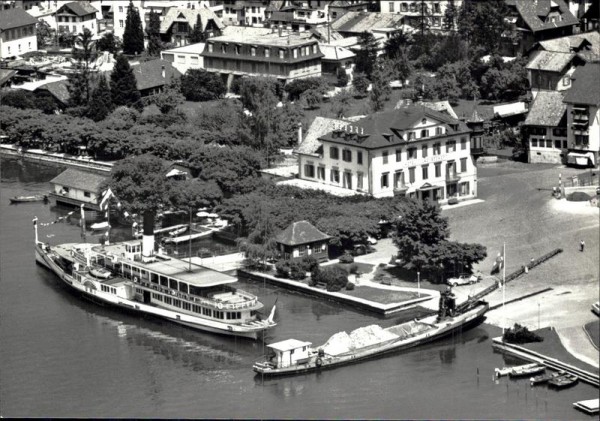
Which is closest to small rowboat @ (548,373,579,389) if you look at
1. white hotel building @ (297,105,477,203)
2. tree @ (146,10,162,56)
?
white hotel building @ (297,105,477,203)

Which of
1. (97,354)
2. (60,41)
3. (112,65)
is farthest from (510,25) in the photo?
(97,354)

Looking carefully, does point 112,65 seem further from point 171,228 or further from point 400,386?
point 400,386

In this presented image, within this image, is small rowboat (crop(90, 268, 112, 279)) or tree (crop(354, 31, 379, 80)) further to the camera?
tree (crop(354, 31, 379, 80))

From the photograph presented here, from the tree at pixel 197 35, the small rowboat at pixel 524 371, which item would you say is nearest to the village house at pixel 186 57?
the tree at pixel 197 35

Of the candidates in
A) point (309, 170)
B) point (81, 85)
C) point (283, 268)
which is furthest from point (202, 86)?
point (283, 268)

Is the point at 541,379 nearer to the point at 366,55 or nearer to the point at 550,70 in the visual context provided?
the point at 550,70

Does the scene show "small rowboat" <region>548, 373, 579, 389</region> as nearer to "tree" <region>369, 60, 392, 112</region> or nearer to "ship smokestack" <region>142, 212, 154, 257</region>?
"ship smokestack" <region>142, 212, 154, 257</region>
